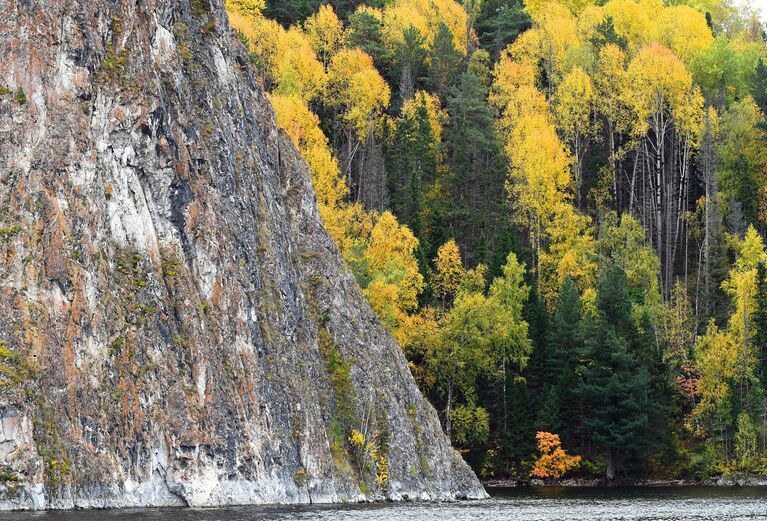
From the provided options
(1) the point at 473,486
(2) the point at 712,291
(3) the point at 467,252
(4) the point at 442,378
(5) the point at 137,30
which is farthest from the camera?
(3) the point at 467,252

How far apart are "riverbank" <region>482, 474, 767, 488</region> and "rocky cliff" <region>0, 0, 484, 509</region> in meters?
19.0

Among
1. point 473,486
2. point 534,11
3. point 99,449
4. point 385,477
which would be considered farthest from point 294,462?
point 534,11

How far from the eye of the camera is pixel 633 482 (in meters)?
87.1

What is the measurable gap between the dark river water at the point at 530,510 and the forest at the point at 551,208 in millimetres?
10414

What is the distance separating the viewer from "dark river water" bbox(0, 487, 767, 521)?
43781 millimetres

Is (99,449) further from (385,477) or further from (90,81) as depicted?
(385,477)

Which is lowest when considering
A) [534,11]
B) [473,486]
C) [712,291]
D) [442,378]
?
[473,486]

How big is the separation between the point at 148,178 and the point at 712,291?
5844 cm

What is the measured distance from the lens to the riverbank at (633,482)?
86.2 metres

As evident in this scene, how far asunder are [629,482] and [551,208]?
26.4 metres

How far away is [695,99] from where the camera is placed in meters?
110

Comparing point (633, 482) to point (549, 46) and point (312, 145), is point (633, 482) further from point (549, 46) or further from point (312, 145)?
point (549, 46)

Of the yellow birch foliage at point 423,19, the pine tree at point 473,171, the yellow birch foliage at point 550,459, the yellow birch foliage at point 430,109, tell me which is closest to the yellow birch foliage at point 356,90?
the yellow birch foliage at point 430,109

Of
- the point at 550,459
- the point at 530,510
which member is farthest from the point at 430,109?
the point at 530,510
